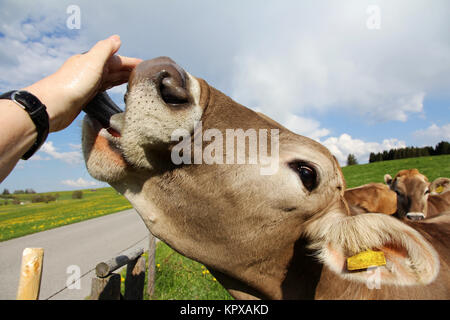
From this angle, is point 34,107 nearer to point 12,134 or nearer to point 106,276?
point 12,134

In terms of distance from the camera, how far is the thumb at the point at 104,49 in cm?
172

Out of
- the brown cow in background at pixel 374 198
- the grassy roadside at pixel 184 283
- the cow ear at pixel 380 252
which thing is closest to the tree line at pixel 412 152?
the brown cow in background at pixel 374 198

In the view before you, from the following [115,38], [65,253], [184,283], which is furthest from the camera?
[65,253]

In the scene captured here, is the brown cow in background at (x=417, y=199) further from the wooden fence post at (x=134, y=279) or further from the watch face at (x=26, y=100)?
the watch face at (x=26, y=100)

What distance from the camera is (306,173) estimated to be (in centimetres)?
215

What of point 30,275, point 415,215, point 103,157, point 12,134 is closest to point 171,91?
point 103,157

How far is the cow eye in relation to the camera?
2141 millimetres

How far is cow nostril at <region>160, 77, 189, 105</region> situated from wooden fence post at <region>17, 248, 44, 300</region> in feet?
8.11

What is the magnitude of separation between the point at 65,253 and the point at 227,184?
1159cm

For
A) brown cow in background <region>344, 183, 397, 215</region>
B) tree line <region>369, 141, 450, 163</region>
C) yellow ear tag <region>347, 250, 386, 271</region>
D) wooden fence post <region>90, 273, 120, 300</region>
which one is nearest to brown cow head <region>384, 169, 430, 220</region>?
brown cow in background <region>344, 183, 397, 215</region>

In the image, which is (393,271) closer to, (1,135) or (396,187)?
(1,135)

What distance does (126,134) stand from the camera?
172 cm
